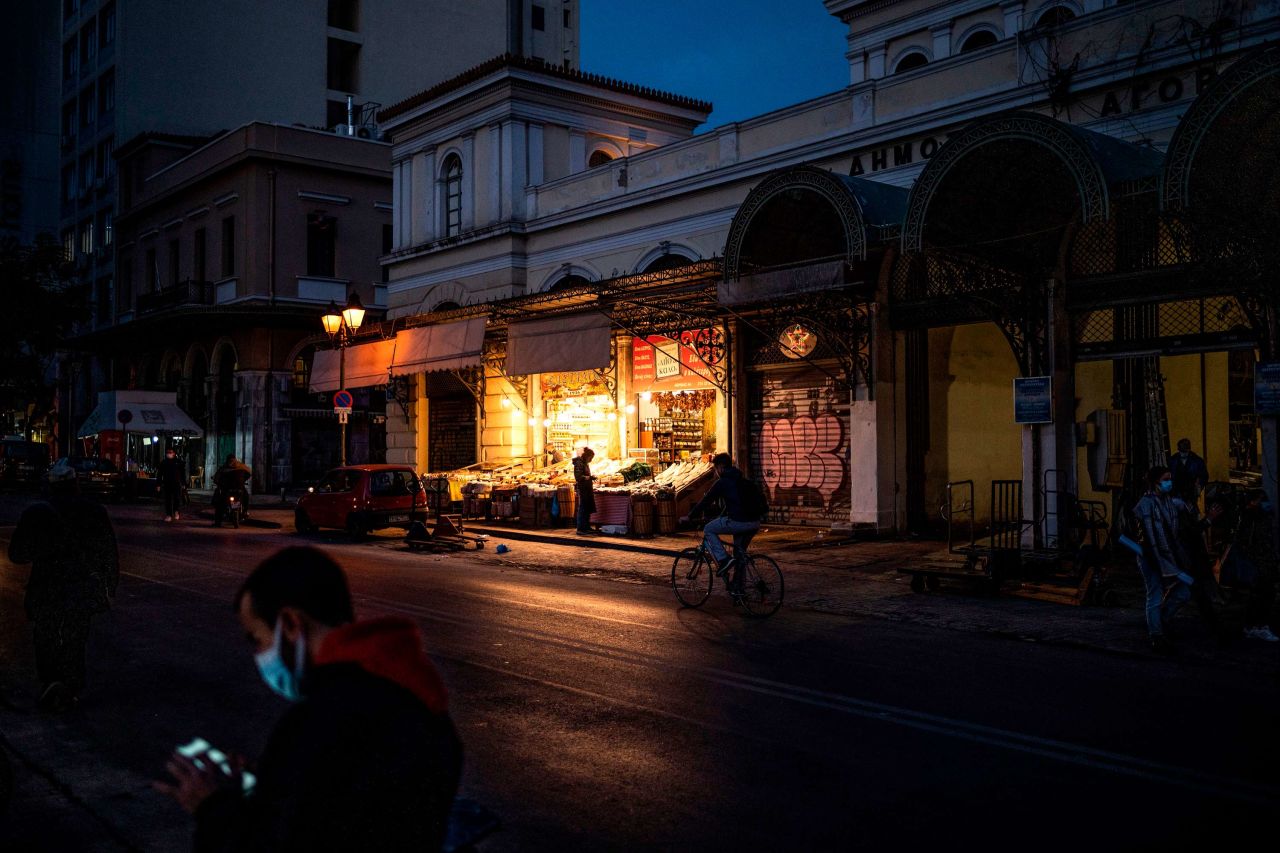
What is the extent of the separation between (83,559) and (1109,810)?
6.68 meters

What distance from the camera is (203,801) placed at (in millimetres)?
2201

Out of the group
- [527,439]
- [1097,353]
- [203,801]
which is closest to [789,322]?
[1097,353]

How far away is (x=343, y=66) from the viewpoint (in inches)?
1917

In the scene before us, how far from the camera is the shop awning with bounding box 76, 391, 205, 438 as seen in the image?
119 feet

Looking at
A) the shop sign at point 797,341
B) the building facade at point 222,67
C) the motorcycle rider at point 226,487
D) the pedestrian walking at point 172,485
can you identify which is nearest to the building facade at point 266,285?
the building facade at point 222,67

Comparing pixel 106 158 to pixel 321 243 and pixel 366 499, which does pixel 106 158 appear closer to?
pixel 321 243

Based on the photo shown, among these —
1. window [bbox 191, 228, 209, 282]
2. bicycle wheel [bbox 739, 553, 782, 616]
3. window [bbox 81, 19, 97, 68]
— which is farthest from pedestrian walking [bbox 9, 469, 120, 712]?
window [bbox 81, 19, 97, 68]

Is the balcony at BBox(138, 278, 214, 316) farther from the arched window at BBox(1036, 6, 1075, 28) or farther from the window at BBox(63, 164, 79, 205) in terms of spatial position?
the arched window at BBox(1036, 6, 1075, 28)

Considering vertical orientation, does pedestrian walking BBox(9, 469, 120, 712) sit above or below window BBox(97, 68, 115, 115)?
below

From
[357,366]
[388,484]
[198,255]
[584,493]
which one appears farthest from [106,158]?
[584,493]

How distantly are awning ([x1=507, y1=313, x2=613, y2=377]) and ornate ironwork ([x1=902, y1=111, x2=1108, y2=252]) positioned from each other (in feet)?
26.9

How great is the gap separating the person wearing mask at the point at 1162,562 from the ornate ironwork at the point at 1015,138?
4796 mm

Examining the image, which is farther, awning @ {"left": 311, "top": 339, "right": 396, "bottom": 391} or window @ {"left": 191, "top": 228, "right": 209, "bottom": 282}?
window @ {"left": 191, "top": 228, "right": 209, "bottom": 282}

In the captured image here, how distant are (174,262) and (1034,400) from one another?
38164 millimetres
